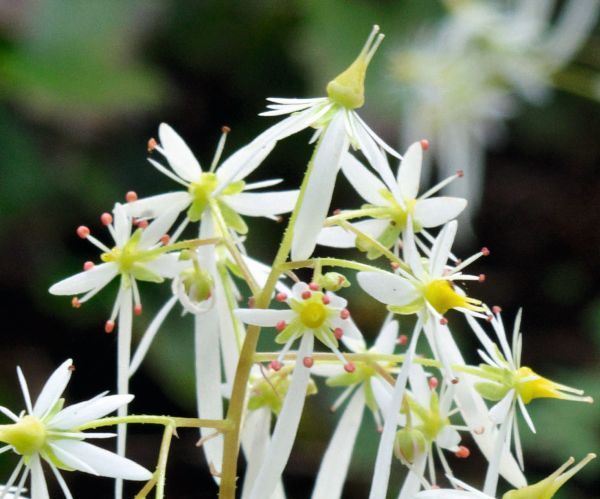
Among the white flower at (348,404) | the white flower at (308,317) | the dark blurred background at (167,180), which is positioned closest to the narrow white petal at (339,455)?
the white flower at (348,404)

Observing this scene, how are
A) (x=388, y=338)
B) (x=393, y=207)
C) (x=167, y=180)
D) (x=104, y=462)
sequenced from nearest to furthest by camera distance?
(x=104, y=462) < (x=393, y=207) < (x=388, y=338) < (x=167, y=180)

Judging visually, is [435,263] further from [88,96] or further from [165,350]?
[88,96]

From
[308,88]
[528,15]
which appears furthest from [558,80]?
[308,88]

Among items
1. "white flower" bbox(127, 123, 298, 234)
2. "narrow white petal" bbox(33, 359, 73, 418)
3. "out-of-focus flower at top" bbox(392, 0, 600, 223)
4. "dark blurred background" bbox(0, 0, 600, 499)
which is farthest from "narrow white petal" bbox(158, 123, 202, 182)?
"out-of-focus flower at top" bbox(392, 0, 600, 223)

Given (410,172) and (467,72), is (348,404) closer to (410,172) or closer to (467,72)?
(410,172)

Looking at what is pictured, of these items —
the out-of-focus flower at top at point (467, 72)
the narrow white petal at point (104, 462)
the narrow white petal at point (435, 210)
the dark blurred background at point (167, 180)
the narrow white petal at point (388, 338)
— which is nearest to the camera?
the narrow white petal at point (104, 462)

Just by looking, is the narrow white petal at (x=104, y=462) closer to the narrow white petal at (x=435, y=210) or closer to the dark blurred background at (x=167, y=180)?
the narrow white petal at (x=435, y=210)

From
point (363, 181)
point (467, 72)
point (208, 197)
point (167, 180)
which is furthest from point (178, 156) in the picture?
point (467, 72)
